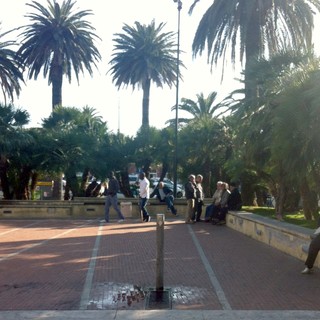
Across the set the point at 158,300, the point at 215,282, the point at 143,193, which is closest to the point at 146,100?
the point at 143,193

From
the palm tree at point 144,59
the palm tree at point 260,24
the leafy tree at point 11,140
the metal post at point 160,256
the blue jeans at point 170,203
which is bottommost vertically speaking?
the metal post at point 160,256

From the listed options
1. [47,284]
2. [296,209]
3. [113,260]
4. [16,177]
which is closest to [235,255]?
[113,260]

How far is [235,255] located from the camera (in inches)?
476

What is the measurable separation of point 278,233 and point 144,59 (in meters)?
35.4

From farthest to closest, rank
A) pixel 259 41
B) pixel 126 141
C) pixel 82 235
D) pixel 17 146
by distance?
pixel 126 141
pixel 17 146
pixel 259 41
pixel 82 235

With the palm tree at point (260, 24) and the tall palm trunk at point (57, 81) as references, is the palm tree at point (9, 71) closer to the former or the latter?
the tall palm trunk at point (57, 81)

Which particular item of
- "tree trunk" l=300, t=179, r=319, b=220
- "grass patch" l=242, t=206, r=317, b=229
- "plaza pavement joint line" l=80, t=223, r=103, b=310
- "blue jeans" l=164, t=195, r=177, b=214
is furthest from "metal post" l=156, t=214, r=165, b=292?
"blue jeans" l=164, t=195, r=177, b=214

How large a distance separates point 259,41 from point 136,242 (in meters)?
13.7

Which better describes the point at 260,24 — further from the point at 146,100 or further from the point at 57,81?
the point at 146,100

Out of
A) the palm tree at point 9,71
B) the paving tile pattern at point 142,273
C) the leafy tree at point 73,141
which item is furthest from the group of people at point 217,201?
the palm tree at point 9,71

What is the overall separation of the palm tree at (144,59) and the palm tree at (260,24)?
20479 millimetres

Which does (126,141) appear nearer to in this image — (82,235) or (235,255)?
(82,235)

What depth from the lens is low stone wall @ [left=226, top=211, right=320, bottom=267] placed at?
10.9 m

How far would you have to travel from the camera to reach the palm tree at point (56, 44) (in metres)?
40.2
